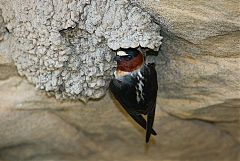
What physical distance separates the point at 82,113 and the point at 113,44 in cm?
60

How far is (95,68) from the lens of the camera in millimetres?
2459

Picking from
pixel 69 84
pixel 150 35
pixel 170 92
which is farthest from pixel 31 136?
pixel 150 35

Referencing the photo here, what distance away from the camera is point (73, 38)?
2402 millimetres

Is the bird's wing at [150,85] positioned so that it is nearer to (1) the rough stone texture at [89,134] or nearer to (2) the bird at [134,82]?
(2) the bird at [134,82]

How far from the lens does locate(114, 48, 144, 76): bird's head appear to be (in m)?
2.36

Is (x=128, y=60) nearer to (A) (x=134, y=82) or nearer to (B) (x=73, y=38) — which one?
(A) (x=134, y=82)

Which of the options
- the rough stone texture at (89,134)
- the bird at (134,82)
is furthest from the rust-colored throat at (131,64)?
the rough stone texture at (89,134)

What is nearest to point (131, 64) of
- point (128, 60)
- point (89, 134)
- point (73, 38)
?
point (128, 60)

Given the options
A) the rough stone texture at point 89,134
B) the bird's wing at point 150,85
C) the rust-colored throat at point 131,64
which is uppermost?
the rust-colored throat at point 131,64

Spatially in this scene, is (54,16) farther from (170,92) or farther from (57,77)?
(170,92)

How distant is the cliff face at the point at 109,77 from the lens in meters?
2.25

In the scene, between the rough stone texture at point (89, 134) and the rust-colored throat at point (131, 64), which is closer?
the rust-colored throat at point (131, 64)

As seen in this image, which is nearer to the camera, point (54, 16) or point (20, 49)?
point (54, 16)

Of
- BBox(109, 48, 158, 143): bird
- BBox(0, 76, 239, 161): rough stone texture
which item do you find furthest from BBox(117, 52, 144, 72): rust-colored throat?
BBox(0, 76, 239, 161): rough stone texture
